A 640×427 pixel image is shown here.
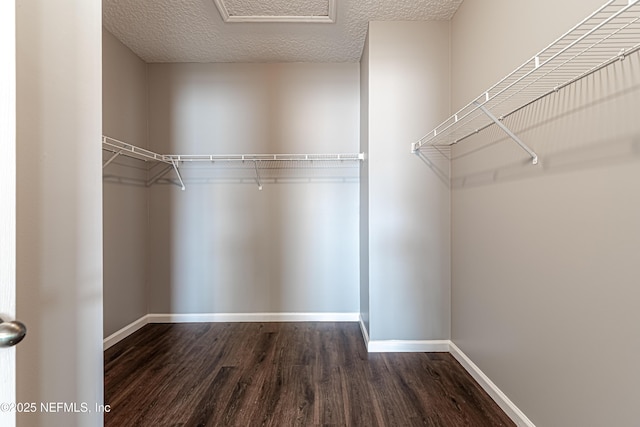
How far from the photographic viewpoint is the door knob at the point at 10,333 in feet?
1.69

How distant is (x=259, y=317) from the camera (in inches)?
115

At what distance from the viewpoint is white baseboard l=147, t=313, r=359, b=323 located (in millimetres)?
2918

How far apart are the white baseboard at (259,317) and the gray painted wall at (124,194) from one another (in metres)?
0.37

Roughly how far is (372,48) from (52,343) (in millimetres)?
2442

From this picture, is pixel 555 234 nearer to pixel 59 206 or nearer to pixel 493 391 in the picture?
pixel 493 391

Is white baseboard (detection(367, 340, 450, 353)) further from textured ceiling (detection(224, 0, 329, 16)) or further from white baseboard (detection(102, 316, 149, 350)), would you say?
textured ceiling (detection(224, 0, 329, 16))

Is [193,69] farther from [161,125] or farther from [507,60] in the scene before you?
[507,60]

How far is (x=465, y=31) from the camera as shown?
204 cm

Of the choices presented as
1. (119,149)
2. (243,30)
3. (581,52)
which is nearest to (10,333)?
(581,52)

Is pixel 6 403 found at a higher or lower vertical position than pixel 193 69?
lower

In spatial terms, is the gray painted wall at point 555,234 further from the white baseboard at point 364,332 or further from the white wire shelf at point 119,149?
the white wire shelf at point 119,149

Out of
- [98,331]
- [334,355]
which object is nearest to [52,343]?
[98,331]

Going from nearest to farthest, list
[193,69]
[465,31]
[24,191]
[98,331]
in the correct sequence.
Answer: [24,191], [98,331], [465,31], [193,69]

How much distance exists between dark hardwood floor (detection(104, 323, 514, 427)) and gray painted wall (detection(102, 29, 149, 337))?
36 cm
